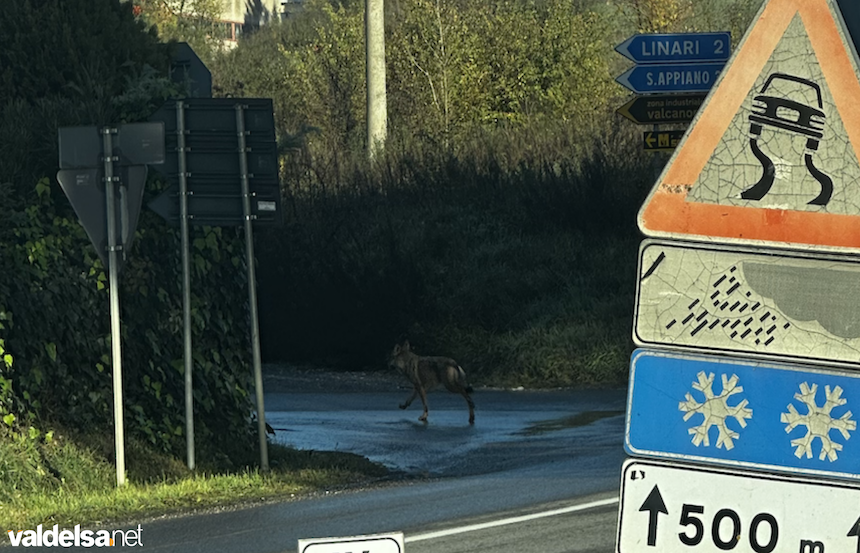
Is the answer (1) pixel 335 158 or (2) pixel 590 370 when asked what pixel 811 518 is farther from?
(1) pixel 335 158

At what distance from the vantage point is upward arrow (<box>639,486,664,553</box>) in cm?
340

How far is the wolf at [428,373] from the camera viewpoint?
56.0ft

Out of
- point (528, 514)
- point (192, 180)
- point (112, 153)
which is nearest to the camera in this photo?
point (528, 514)

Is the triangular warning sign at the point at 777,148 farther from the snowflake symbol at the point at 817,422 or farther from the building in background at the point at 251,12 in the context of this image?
the building in background at the point at 251,12

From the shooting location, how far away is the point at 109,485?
11.7 m

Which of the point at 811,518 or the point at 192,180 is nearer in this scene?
the point at 811,518

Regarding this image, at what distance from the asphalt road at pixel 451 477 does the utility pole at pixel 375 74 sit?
9.17 meters

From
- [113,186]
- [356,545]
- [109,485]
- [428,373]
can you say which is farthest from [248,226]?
[356,545]

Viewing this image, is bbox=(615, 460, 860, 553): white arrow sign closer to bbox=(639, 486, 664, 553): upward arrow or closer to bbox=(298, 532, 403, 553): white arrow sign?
bbox=(639, 486, 664, 553): upward arrow

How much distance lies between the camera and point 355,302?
2283 centimetres

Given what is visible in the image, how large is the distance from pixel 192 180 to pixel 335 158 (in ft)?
55.0

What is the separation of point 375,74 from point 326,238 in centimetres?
550

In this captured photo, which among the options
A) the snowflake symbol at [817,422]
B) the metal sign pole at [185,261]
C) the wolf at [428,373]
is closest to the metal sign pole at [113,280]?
the metal sign pole at [185,261]

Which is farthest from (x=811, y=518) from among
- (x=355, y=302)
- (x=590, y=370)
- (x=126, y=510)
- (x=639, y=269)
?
(x=355, y=302)
